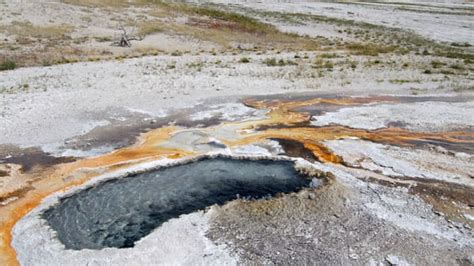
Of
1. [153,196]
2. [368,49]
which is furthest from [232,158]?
[368,49]

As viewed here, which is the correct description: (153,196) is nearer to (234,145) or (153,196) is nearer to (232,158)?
(232,158)

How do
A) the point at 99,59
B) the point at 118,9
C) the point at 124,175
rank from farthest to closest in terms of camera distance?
1. the point at 118,9
2. the point at 99,59
3. the point at 124,175

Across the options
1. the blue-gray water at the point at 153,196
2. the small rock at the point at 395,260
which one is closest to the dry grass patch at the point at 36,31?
the blue-gray water at the point at 153,196

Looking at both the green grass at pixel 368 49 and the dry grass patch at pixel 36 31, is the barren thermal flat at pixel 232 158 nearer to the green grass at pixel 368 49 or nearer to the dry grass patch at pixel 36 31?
the dry grass patch at pixel 36 31

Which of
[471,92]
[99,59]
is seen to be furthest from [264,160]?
[99,59]

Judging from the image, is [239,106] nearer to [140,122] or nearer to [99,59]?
[140,122]

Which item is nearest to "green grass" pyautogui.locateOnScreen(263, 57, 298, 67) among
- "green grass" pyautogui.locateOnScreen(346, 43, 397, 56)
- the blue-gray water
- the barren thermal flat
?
the barren thermal flat
